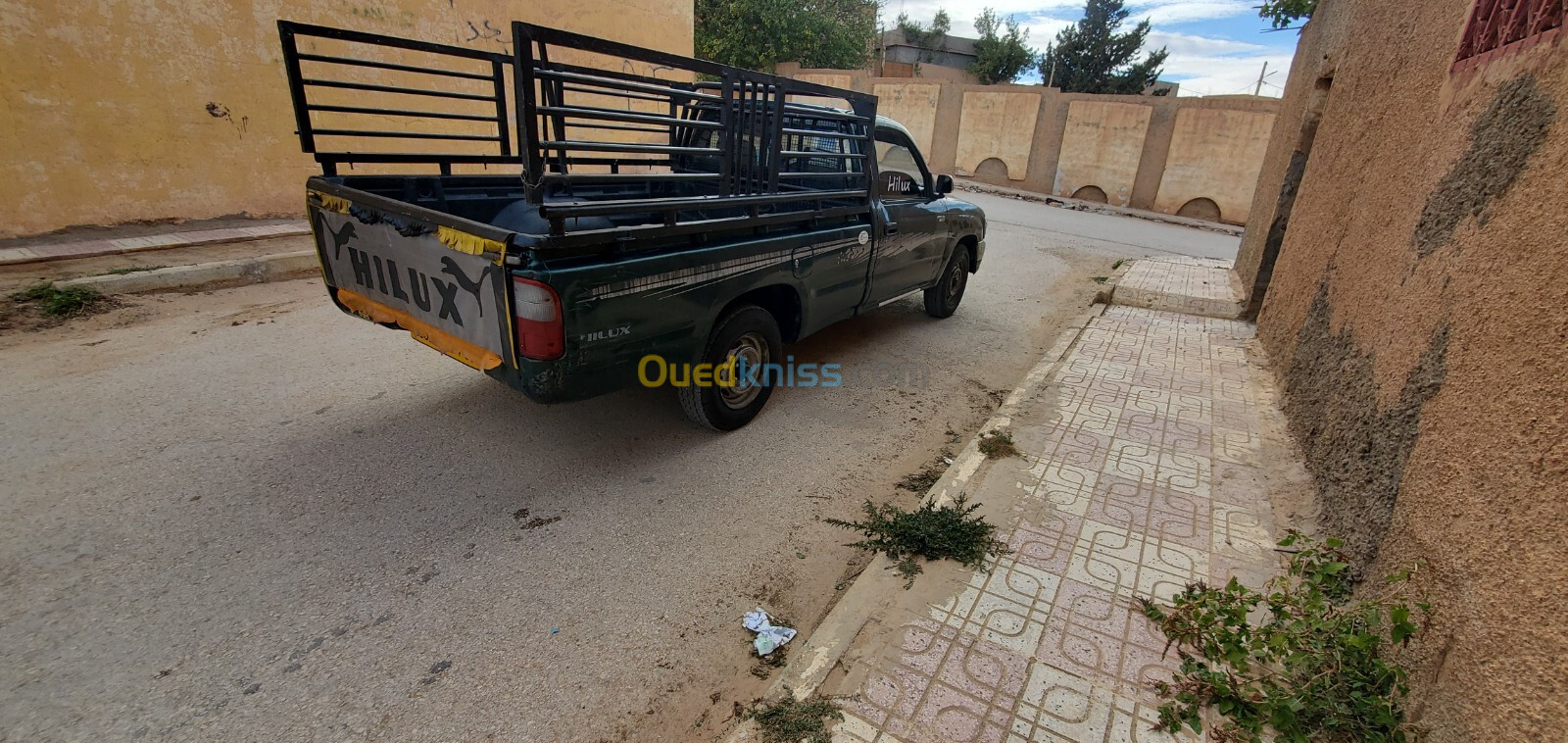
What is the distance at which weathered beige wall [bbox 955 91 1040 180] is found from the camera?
2081cm

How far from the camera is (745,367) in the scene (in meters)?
3.83

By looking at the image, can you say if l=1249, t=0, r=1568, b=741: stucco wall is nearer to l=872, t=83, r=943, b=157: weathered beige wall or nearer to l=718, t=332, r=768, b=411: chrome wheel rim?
l=718, t=332, r=768, b=411: chrome wheel rim

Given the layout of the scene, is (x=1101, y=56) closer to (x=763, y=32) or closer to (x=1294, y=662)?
(x=763, y=32)

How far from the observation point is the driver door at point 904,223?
4867 millimetres

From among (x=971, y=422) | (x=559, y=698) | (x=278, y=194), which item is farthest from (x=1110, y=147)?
(x=559, y=698)

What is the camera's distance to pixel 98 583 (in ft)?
7.67

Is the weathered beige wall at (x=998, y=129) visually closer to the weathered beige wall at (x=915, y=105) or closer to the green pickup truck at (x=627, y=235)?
the weathered beige wall at (x=915, y=105)

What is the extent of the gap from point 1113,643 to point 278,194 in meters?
9.62

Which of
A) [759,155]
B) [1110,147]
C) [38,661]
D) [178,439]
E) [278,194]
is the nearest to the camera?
[38,661]

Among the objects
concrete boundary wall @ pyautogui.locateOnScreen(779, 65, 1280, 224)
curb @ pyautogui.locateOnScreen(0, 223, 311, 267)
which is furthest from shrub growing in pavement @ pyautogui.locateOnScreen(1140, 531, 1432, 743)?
concrete boundary wall @ pyautogui.locateOnScreen(779, 65, 1280, 224)

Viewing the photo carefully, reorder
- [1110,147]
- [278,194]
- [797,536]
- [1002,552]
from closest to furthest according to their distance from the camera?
[1002,552] → [797,536] → [278,194] → [1110,147]

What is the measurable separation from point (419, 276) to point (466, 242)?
51 cm

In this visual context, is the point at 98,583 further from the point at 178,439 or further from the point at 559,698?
the point at 559,698

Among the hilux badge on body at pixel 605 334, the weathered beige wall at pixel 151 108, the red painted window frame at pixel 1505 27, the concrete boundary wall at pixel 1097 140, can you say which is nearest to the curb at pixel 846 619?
the hilux badge on body at pixel 605 334
